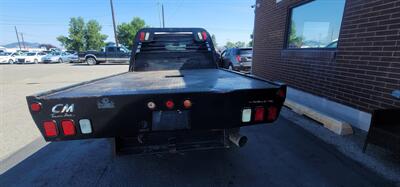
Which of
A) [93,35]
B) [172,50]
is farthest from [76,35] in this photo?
[172,50]

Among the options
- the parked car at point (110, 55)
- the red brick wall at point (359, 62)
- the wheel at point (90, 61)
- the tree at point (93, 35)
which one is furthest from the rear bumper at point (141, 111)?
the tree at point (93, 35)

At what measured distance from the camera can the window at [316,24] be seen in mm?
4551

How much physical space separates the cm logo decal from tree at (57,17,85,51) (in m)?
43.7

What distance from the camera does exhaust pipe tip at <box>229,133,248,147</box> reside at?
2279 mm

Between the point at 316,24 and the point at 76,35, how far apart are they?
4338cm

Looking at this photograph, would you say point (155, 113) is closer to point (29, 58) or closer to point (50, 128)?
point (50, 128)

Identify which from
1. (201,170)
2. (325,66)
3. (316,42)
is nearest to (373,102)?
(325,66)

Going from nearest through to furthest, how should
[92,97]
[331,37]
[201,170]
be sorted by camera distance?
[92,97] → [201,170] → [331,37]

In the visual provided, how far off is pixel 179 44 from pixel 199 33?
51 cm

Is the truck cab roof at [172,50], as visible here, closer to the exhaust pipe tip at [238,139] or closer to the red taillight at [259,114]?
the exhaust pipe tip at [238,139]

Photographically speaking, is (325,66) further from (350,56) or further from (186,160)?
(186,160)

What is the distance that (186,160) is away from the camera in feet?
9.50

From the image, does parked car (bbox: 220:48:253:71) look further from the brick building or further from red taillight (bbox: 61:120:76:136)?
red taillight (bbox: 61:120:76:136)

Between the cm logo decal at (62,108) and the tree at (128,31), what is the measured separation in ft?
138
